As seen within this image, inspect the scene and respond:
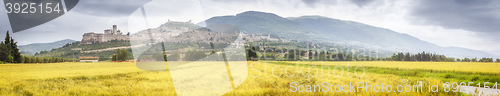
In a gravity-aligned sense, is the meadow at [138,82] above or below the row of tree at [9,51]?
below

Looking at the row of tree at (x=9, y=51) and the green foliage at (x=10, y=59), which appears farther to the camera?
the green foliage at (x=10, y=59)

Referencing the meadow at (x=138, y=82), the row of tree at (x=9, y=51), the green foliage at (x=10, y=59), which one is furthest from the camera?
the green foliage at (x=10, y=59)

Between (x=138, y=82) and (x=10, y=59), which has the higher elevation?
(x=10, y=59)

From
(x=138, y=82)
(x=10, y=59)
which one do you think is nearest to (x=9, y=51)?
(x=10, y=59)

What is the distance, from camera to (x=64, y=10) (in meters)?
6.70

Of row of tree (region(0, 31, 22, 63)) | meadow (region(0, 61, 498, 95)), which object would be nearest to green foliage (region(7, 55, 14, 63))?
row of tree (region(0, 31, 22, 63))

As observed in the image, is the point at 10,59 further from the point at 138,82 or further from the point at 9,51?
the point at 138,82

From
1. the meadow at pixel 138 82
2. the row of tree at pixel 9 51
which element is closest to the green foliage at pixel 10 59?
the row of tree at pixel 9 51

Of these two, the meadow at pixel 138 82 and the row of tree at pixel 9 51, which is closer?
the meadow at pixel 138 82

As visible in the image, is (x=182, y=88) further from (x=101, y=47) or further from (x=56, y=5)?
(x=101, y=47)

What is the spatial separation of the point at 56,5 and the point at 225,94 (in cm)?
580

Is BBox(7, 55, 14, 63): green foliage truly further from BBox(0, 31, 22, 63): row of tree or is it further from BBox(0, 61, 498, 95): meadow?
BBox(0, 61, 498, 95): meadow

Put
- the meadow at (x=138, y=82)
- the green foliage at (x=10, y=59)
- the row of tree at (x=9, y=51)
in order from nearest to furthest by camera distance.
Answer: the meadow at (x=138, y=82) < the row of tree at (x=9, y=51) < the green foliage at (x=10, y=59)

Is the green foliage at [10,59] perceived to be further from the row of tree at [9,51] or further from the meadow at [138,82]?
the meadow at [138,82]
